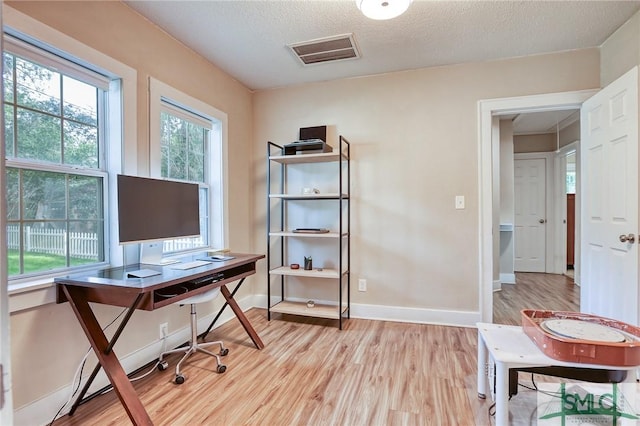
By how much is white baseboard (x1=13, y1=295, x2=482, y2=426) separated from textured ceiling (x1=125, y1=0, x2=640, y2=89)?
227 centimetres

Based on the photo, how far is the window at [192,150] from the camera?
2.33 m

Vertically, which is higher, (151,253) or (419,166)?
(419,166)

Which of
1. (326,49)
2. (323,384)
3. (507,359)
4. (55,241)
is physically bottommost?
(323,384)

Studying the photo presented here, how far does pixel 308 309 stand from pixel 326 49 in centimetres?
230

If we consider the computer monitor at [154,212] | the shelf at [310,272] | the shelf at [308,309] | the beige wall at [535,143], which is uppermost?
the beige wall at [535,143]

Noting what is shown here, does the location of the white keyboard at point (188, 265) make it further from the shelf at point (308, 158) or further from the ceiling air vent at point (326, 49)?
the ceiling air vent at point (326, 49)

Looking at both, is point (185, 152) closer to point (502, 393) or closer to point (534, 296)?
point (502, 393)

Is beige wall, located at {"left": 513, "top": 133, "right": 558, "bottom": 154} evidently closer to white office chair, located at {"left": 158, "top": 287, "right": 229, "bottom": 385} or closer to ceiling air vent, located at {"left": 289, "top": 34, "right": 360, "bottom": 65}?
ceiling air vent, located at {"left": 289, "top": 34, "right": 360, "bottom": 65}

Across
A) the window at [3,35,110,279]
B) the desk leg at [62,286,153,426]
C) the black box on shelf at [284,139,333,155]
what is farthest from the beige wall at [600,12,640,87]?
the desk leg at [62,286,153,426]

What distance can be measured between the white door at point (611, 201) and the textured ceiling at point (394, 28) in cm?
53

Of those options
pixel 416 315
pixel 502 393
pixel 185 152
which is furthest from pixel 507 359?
pixel 185 152

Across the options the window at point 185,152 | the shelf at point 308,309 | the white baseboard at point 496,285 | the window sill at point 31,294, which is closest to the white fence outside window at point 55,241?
the window sill at point 31,294

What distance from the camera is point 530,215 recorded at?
5387 millimetres

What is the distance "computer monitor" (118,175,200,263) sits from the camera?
1823 millimetres
